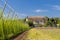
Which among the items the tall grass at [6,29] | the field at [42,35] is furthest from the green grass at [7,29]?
the field at [42,35]

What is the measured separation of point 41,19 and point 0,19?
12087 cm

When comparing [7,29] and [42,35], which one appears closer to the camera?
[7,29]

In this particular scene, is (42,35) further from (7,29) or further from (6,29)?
(6,29)

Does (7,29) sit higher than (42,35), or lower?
higher

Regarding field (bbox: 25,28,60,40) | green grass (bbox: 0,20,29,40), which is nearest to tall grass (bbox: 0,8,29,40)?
green grass (bbox: 0,20,29,40)

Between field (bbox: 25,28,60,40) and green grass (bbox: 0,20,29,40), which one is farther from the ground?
green grass (bbox: 0,20,29,40)

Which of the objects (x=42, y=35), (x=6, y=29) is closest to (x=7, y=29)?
(x=6, y=29)

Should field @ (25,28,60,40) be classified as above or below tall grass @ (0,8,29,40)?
below

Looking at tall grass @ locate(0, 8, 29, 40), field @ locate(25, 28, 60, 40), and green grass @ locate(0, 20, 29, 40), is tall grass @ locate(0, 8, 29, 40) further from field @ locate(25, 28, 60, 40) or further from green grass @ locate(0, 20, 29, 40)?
field @ locate(25, 28, 60, 40)

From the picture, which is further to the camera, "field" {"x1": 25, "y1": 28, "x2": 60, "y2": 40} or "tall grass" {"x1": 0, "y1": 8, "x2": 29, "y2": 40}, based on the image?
"field" {"x1": 25, "y1": 28, "x2": 60, "y2": 40}

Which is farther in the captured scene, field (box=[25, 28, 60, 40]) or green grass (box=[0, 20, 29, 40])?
field (box=[25, 28, 60, 40])

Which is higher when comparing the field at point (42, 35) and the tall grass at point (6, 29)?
the tall grass at point (6, 29)

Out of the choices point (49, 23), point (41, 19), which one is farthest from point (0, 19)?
point (41, 19)

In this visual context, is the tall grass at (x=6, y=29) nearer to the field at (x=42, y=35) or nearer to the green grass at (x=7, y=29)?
the green grass at (x=7, y=29)
